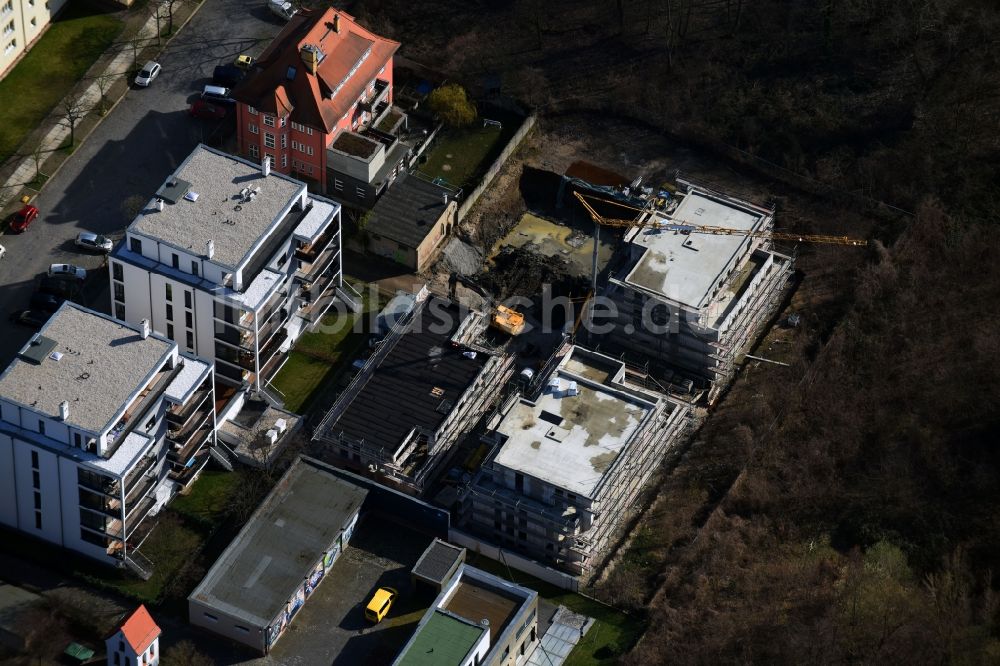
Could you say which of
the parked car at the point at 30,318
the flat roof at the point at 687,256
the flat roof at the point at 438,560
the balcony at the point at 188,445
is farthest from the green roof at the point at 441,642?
the parked car at the point at 30,318

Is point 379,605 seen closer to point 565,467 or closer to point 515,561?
point 515,561

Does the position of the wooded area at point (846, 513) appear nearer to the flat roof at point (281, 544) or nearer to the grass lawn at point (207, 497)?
the flat roof at point (281, 544)

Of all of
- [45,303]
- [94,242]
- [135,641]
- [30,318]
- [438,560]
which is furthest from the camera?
[94,242]

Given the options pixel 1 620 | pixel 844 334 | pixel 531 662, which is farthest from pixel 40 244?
pixel 844 334

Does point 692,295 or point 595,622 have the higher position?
point 692,295

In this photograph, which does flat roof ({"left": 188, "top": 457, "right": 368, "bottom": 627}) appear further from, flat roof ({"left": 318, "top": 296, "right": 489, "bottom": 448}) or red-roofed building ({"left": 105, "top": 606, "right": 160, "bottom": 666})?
flat roof ({"left": 318, "top": 296, "right": 489, "bottom": 448})

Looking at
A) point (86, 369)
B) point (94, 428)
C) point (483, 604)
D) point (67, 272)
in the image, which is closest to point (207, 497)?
point (94, 428)

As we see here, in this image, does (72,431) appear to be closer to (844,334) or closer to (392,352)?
(392,352)
